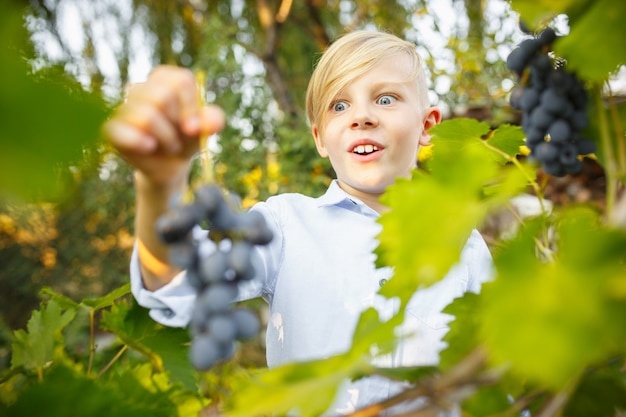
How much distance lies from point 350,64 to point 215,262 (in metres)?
0.78

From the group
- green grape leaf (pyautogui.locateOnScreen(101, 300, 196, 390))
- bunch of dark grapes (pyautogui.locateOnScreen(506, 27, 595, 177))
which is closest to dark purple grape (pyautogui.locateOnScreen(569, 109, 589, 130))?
bunch of dark grapes (pyautogui.locateOnScreen(506, 27, 595, 177))

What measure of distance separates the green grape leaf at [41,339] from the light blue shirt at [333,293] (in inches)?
10.4

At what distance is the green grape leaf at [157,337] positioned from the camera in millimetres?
784

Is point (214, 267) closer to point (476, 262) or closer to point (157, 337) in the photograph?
point (157, 337)

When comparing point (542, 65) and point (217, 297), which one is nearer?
point (217, 297)

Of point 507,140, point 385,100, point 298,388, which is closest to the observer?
point 298,388

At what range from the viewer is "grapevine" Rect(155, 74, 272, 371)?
1.26 ft

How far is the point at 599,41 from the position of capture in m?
0.42

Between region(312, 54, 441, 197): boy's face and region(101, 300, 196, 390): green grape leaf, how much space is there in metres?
0.43

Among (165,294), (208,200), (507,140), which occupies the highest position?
(507,140)

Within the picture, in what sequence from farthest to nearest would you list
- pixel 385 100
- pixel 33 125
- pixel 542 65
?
pixel 385 100, pixel 542 65, pixel 33 125

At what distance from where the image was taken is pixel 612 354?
16.7 inches

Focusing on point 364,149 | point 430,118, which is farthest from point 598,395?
point 430,118

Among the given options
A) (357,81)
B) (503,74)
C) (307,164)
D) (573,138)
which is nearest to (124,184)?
(307,164)
